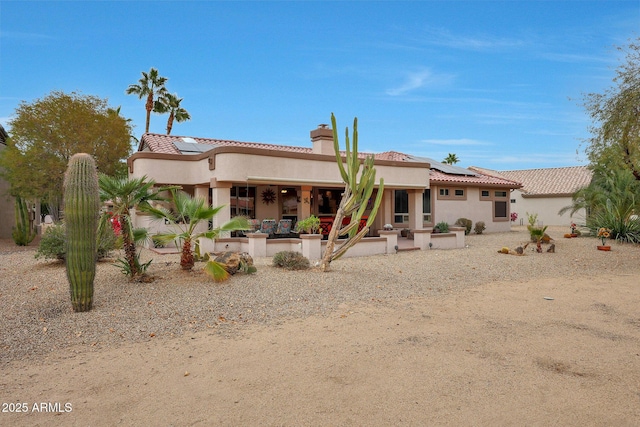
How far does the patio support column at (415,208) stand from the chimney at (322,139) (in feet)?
14.1

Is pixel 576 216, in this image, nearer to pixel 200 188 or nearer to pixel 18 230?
pixel 200 188

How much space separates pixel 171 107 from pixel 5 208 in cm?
1595

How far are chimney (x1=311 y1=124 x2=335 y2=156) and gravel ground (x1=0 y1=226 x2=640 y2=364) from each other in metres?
6.45

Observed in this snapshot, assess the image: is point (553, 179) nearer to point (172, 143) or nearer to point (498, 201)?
point (498, 201)

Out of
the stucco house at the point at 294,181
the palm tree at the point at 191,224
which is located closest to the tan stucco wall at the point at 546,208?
the stucco house at the point at 294,181

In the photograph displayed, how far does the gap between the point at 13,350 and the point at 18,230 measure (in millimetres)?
15627

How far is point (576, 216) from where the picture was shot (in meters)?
34.7

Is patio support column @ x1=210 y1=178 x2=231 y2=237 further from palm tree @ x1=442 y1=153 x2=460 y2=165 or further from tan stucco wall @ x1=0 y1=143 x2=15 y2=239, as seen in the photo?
palm tree @ x1=442 y1=153 x2=460 y2=165

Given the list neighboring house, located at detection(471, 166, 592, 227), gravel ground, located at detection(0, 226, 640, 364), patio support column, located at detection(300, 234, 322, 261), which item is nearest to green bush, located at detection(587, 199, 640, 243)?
gravel ground, located at detection(0, 226, 640, 364)

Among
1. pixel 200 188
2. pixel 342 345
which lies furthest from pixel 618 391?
pixel 200 188

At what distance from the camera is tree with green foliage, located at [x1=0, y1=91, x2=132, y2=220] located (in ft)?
66.8

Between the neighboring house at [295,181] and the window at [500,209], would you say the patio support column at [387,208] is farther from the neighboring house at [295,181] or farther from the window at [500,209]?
the window at [500,209]

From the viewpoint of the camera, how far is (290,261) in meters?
11.8

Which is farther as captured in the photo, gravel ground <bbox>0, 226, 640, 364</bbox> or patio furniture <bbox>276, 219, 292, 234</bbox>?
patio furniture <bbox>276, 219, 292, 234</bbox>
